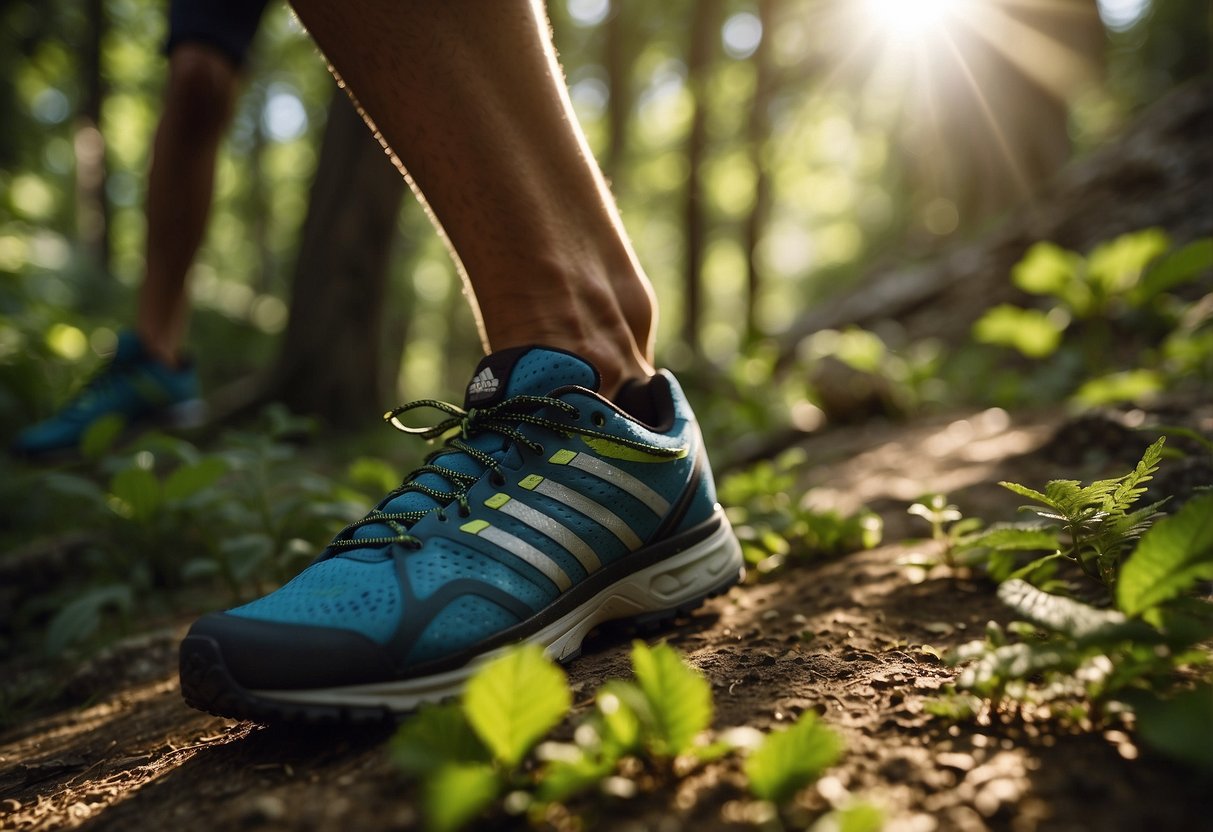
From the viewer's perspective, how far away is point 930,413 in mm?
4207

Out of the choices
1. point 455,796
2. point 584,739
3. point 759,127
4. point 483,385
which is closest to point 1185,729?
point 584,739

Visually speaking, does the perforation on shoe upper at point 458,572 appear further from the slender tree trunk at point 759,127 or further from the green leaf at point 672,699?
the slender tree trunk at point 759,127

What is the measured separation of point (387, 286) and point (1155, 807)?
4.92 m

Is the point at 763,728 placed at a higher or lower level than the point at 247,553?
lower

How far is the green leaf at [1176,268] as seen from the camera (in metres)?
3.24

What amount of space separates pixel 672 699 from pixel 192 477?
1779 millimetres

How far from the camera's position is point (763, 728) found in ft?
3.41

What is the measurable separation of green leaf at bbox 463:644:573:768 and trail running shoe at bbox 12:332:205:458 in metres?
2.80

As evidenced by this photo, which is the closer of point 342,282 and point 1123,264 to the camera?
point 1123,264

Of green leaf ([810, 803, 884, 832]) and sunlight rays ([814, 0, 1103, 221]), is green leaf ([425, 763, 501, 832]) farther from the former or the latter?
sunlight rays ([814, 0, 1103, 221])

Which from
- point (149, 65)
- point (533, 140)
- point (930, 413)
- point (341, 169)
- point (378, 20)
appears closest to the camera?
point (378, 20)

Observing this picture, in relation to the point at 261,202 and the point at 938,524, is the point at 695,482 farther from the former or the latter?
the point at 261,202

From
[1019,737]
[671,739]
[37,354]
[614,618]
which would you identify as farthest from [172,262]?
[1019,737]

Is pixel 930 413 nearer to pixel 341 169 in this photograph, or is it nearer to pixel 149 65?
pixel 341 169
